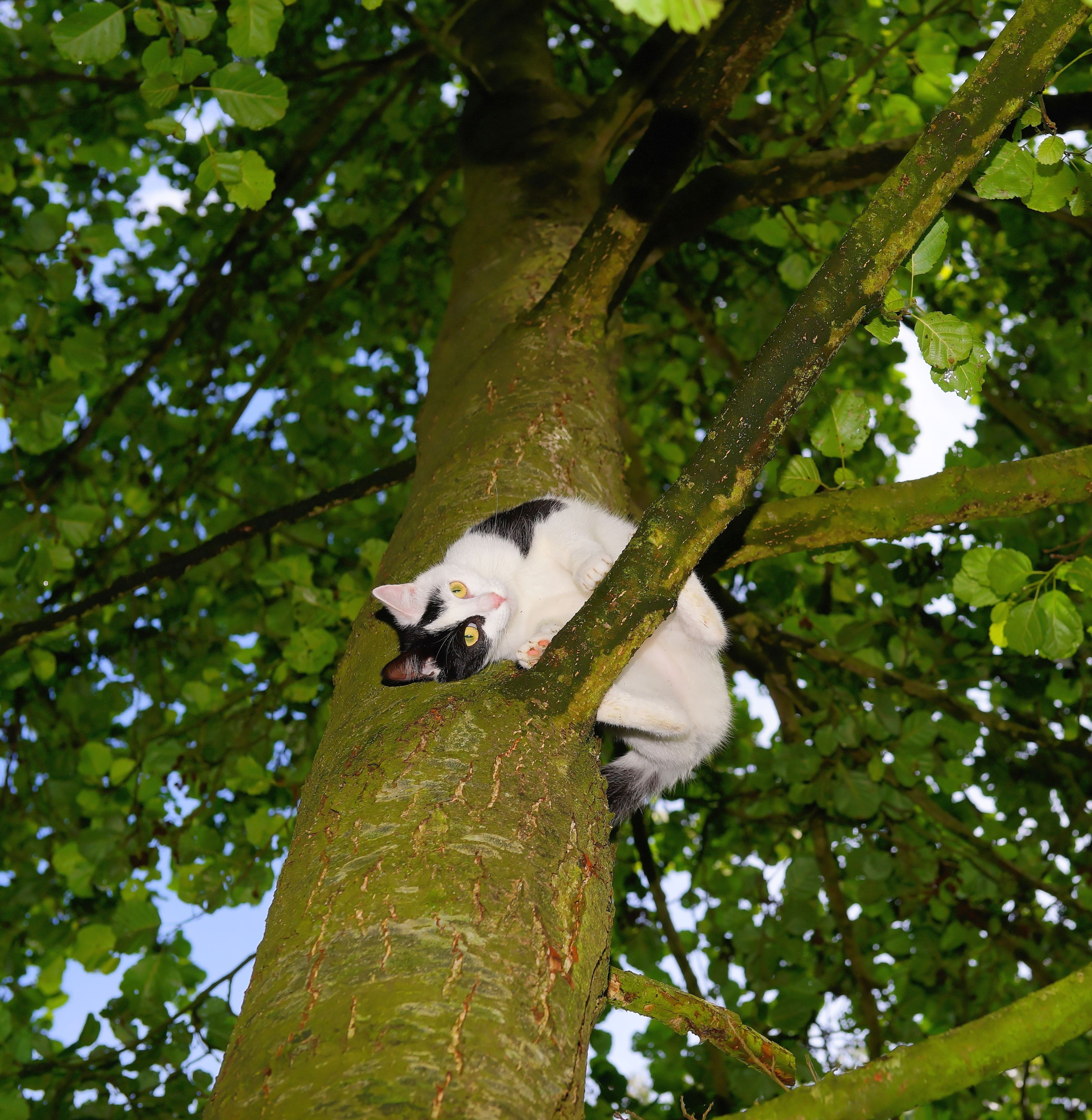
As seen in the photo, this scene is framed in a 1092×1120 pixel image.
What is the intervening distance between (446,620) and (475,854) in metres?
1.38

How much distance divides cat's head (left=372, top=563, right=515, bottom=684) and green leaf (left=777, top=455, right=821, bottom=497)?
96 cm

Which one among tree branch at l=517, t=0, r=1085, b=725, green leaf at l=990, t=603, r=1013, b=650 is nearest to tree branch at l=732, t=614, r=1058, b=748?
green leaf at l=990, t=603, r=1013, b=650

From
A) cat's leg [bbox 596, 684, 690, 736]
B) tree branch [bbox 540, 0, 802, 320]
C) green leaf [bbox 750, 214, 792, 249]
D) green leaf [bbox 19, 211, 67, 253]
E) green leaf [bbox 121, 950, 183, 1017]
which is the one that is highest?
green leaf [bbox 750, 214, 792, 249]

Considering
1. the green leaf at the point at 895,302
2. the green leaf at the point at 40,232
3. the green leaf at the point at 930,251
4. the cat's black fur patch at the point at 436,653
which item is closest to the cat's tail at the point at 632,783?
the cat's black fur patch at the point at 436,653

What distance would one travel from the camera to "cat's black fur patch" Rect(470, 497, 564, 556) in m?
2.34

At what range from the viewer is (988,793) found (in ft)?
15.8

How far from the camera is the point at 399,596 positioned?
7.92ft

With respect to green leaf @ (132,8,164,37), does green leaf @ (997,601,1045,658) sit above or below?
below

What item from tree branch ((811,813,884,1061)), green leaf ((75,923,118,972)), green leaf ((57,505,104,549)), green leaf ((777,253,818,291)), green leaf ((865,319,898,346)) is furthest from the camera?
green leaf ((777,253,818,291))

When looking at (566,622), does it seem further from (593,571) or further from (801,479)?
(801,479)

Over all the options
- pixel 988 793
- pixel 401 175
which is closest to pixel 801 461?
pixel 988 793

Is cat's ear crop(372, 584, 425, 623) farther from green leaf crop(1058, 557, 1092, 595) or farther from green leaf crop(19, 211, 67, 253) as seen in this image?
green leaf crop(19, 211, 67, 253)

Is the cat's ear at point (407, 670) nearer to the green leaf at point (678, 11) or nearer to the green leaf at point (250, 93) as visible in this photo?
the green leaf at point (250, 93)

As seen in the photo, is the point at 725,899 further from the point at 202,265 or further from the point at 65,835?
the point at 202,265
